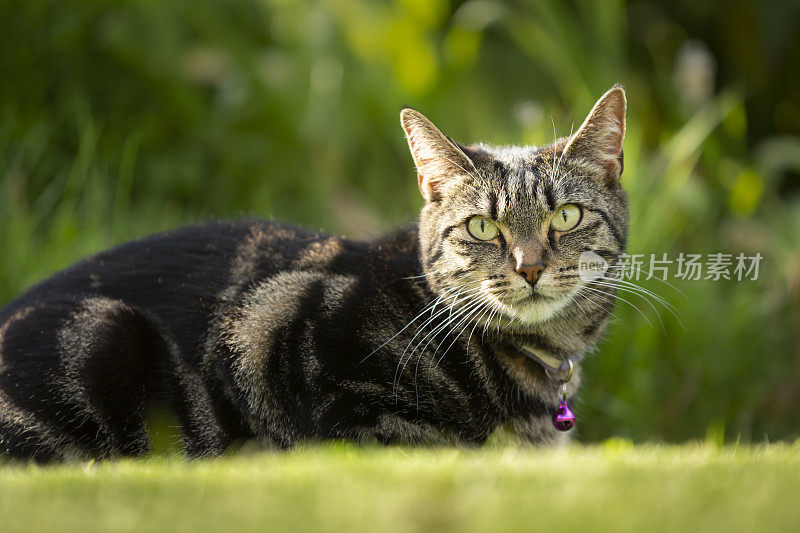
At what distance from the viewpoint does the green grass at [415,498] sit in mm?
977

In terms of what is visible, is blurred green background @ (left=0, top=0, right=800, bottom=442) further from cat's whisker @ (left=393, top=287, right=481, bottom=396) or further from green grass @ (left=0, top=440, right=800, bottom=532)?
green grass @ (left=0, top=440, right=800, bottom=532)

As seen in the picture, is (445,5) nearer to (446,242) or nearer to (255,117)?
(255,117)

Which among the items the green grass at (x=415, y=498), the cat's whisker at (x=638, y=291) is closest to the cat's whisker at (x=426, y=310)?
the cat's whisker at (x=638, y=291)

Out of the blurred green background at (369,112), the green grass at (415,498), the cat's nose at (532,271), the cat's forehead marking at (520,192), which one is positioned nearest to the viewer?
the green grass at (415,498)

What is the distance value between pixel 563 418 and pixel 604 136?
0.79 m

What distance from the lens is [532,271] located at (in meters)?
1.96

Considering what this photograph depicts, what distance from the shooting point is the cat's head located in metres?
2.00

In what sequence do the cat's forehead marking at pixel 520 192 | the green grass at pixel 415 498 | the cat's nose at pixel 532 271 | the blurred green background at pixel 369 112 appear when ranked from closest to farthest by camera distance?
the green grass at pixel 415 498, the cat's nose at pixel 532 271, the cat's forehead marking at pixel 520 192, the blurred green background at pixel 369 112

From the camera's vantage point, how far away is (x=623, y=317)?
3.13m

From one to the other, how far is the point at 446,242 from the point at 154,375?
86 cm

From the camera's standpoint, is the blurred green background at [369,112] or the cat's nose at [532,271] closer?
the cat's nose at [532,271]

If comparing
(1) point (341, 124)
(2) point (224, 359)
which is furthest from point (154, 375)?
(1) point (341, 124)

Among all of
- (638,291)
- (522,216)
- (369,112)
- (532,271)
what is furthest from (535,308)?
(369,112)

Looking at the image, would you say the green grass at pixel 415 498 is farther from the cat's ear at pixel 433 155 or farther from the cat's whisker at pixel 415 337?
the cat's ear at pixel 433 155
